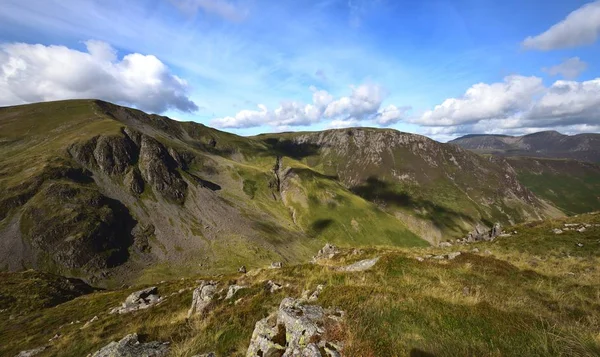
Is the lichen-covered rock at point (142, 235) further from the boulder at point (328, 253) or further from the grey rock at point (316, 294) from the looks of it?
the grey rock at point (316, 294)

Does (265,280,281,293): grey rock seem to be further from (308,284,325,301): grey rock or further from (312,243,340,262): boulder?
(312,243,340,262): boulder

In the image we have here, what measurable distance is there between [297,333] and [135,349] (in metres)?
7.33

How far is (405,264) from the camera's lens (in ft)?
68.0

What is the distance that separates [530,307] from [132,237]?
20291 centimetres

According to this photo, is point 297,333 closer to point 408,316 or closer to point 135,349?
point 408,316

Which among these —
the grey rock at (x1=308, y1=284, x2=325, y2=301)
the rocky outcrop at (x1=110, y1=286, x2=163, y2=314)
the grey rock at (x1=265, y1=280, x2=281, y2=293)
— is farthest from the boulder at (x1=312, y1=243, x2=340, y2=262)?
the grey rock at (x1=308, y1=284, x2=325, y2=301)

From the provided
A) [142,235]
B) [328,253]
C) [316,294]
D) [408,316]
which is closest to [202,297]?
[316,294]

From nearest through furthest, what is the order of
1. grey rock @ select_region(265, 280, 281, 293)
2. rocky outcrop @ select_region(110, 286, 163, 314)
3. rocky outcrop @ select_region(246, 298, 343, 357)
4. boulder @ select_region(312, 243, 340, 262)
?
rocky outcrop @ select_region(246, 298, 343, 357) < grey rock @ select_region(265, 280, 281, 293) < rocky outcrop @ select_region(110, 286, 163, 314) < boulder @ select_region(312, 243, 340, 262)

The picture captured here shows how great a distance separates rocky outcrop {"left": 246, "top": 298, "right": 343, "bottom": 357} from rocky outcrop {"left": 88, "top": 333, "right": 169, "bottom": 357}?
4139 mm

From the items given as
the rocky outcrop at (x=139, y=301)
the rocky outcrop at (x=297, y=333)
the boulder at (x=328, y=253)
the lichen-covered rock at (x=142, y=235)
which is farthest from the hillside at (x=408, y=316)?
the lichen-covered rock at (x=142, y=235)

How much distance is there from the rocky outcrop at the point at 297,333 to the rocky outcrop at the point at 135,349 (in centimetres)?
414

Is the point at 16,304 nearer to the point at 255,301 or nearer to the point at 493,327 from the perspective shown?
the point at 255,301

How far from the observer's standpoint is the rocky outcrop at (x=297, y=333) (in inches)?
380

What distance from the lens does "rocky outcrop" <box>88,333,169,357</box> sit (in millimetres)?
12219
